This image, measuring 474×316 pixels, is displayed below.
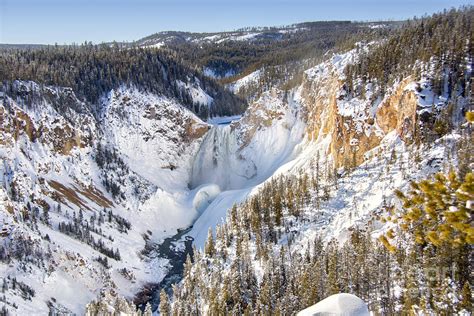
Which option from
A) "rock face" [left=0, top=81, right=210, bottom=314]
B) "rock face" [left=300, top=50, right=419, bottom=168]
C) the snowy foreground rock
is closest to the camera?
the snowy foreground rock

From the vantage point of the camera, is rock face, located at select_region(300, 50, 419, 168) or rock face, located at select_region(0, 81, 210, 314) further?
rock face, located at select_region(300, 50, 419, 168)

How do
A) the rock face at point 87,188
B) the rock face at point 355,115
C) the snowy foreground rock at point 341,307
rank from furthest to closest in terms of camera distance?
the rock face at point 355,115 < the rock face at point 87,188 < the snowy foreground rock at point 341,307

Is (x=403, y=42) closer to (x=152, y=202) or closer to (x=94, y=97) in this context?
(x=152, y=202)

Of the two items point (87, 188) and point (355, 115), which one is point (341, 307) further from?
point (87, 188)

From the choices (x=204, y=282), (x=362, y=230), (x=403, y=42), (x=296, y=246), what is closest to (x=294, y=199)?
(x=296, y=246)

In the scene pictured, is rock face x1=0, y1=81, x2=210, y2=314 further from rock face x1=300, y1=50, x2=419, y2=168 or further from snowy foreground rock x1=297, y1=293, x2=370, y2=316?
snowy foreground rock x1=297, y1=293, x2=370, y2=316

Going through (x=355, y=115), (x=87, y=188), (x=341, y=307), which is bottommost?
(x=341, y=307)

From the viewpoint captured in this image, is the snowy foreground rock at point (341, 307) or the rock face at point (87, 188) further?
the rock face at point (87, 188)

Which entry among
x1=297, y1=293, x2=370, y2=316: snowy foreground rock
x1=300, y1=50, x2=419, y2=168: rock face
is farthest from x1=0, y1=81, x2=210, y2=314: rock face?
x1=297, y1=293, x2=370, y2=316: snowy foreground rock

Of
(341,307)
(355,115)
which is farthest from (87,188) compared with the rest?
(341,307)

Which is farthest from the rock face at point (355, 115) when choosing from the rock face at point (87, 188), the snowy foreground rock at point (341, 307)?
the snowy foreground rock at point (341, 307)

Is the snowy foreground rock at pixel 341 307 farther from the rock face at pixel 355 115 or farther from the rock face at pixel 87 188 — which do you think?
the rock face at pixel 355 115
